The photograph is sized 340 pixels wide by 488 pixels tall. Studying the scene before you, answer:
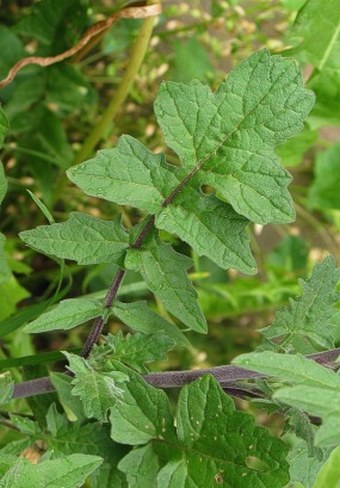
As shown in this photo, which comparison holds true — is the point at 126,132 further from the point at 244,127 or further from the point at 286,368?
the point at 286,368

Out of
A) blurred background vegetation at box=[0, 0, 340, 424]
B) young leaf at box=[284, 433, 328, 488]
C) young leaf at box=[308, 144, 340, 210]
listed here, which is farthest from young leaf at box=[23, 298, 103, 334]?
young leaf at box=[308, 144, 340, 210]

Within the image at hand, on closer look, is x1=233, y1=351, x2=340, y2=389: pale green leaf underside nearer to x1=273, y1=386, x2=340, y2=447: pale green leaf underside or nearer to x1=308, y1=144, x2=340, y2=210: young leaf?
x1=273, y1=386, x2=340, y2=447: pale green leaf underside

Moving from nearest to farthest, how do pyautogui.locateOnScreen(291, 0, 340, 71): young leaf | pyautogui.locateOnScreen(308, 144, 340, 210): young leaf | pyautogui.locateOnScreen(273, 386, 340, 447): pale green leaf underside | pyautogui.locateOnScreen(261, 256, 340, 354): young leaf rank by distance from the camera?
pyautogui.locateOnScreen(273, 386, 340, 447): pale green leaf underside
pyautogui.locateOnScreen(261, 256, 340, 354): young leaf
pyautogui.locateOnScreen(291, 0, 340, 71): young leaf
pyautogui.locateOnScreen(308, 144, 340, 210): young leaf

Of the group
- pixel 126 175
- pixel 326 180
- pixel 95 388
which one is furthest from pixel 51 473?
pixel 326 180

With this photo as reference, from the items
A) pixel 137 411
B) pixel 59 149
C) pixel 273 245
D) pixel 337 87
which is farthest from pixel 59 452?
pixel 273 245

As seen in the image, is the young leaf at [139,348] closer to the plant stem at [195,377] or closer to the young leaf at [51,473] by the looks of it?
the plant stem at [195,377]

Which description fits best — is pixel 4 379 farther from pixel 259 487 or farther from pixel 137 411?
pixel 259 487

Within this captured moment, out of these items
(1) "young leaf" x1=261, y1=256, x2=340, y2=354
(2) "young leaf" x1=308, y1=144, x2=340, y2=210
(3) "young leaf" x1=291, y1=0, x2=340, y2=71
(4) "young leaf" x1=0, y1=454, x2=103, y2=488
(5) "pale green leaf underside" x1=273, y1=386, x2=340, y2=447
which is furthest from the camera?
(2) "young leaf" x1=308, y1=144, x2=340, y2=210
